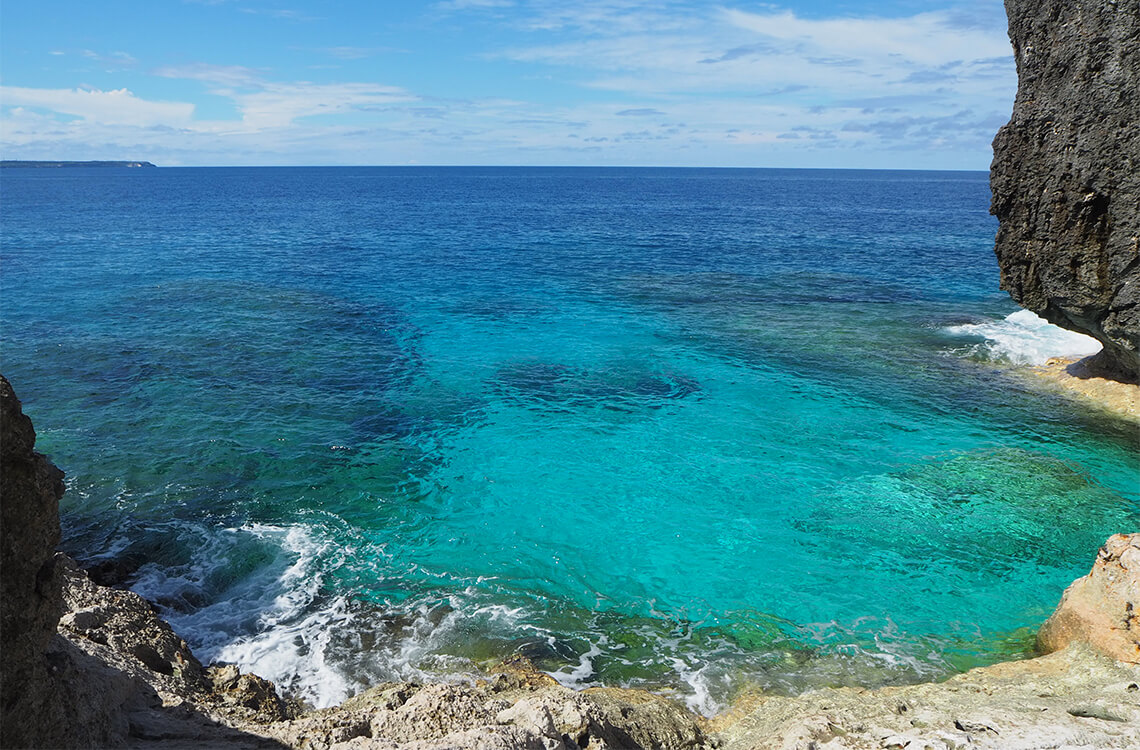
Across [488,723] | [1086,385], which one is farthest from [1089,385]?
[488,723]

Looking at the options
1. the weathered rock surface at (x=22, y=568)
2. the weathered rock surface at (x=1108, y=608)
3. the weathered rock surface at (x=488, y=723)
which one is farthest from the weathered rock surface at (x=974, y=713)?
the weathered rock surface at (x=22, y=568)

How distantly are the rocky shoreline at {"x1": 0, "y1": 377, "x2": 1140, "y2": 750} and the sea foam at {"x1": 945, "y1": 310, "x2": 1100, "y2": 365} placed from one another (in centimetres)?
2341

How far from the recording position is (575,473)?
83.2 ft

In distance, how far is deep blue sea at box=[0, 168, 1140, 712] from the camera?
17.2 meters

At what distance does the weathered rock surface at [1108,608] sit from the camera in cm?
1430

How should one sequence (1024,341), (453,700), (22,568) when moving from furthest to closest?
(1024,341) < (453,700) < (22,568)

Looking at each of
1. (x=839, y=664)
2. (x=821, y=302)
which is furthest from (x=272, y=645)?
(x=821, y=302)

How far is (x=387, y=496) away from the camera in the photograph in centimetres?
2352

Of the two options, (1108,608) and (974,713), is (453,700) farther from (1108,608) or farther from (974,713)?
(1108,608)

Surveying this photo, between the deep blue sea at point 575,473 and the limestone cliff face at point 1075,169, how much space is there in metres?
5.31

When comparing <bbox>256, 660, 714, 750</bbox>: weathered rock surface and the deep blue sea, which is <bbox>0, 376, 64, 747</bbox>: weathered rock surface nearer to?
<bbox>256, 660, 714, 750</bbox>: weathered rock surface

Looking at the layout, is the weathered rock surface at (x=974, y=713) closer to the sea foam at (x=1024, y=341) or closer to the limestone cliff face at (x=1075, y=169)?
the limestone cliff face at (x=1075, y=169)

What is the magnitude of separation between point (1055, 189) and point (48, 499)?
29547 mm

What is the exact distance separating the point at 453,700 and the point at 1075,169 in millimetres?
25672
